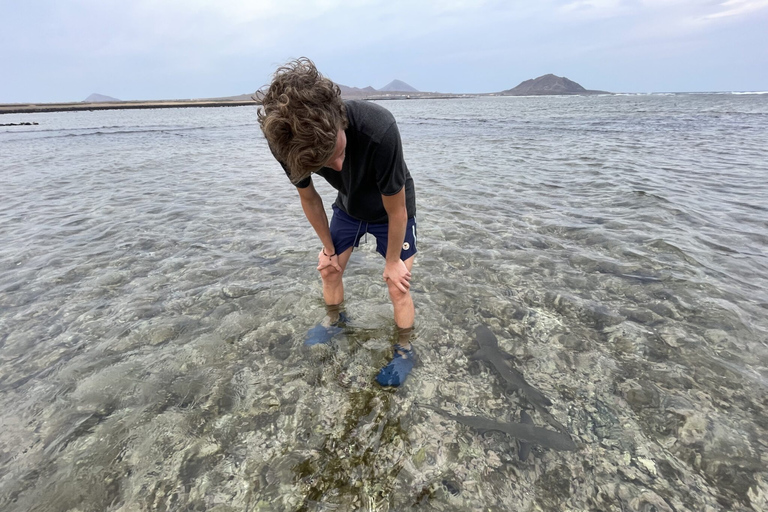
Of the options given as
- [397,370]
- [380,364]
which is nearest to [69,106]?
[380,364]

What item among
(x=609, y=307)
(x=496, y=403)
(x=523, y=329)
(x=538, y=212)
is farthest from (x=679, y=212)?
(x=496, y=403)

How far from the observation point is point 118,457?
2.58 meters

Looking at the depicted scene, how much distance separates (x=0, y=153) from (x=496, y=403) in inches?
1045

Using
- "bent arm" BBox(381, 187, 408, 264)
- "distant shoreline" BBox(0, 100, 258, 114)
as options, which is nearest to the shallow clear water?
"bent arm" BBox(381, 187, 408, 264)

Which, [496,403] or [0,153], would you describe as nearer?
[496,403]

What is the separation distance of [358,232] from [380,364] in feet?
4.27

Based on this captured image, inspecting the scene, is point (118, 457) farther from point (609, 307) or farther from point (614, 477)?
point (609, 307)

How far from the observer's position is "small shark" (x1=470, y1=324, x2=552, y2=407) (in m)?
3.09

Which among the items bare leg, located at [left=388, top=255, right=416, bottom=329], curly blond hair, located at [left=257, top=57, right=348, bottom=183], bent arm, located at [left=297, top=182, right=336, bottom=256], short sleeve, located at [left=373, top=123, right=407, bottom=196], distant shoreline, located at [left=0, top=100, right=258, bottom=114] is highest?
distant shoreline, located at [left=0, top=100, right=258, bottom=114]

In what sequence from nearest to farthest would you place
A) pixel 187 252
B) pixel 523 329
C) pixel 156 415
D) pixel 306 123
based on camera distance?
pixel 306 123
pixel 156 415
pixel 523 329
pixel 187 252

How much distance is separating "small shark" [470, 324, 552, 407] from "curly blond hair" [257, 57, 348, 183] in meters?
2.49

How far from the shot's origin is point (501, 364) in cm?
347

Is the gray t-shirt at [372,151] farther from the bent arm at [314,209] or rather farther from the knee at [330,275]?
the knee at [330,275]

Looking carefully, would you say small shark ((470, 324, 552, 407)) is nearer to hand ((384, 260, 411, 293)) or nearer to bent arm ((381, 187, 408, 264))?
hand ((384, 260, 411, 293))
